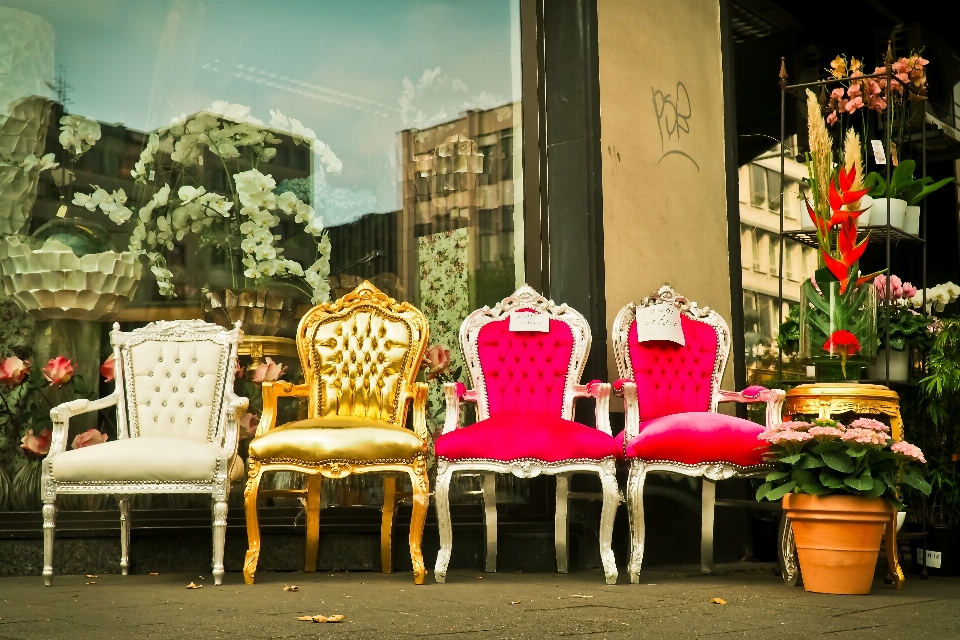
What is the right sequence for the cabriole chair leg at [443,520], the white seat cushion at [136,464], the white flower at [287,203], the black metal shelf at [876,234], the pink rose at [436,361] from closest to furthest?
the white seat cushion at [136,464] < the cabriole chair leg at [443,520] < the black metal shelf at [876,234] < the pink rose at [436,361] < the white flower at [287,203]

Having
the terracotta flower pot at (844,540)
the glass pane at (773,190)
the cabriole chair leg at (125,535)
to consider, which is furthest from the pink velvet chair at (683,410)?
the cabriole chair leg at (125,535)

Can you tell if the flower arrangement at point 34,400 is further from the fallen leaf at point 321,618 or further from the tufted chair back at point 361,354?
the fallen leaf at point 321,618

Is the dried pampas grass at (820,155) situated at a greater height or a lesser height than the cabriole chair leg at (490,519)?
greater

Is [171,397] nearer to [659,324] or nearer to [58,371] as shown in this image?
[58,371]

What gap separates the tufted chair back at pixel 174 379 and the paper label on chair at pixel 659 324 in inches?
65.3

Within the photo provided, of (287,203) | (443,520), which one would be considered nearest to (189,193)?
(287,203)

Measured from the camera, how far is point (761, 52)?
6.75 meters

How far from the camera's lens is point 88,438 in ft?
15.0

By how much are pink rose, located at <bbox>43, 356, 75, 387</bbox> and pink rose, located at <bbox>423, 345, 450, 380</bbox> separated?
1548 mm

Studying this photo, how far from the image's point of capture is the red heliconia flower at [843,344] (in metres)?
4.11

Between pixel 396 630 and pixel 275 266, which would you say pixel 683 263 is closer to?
pixel 275 266

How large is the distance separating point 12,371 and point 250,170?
4.54ft

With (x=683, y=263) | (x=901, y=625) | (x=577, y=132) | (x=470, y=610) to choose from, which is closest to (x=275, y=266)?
(x=577, y=132)

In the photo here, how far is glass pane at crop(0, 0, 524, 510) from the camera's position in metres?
4.76
